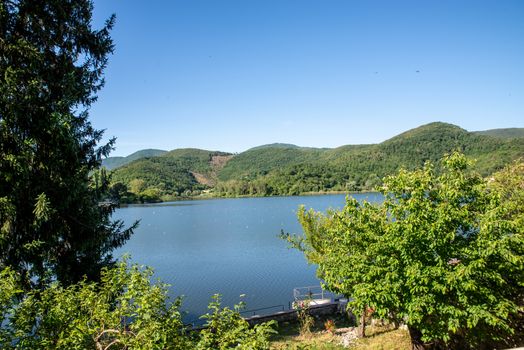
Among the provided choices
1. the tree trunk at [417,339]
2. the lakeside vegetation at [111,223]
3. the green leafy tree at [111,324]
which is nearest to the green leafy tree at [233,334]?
the green leafy tree at [111,324]

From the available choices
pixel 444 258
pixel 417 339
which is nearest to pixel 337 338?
pixel 417 339

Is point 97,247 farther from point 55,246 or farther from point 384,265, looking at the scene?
point 384,265

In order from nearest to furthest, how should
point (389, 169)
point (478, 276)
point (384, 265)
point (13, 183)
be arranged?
point (478, 276) → point (384, 265) → point (13, 183) → point (389, 169)

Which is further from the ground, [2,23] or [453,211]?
[2,23]

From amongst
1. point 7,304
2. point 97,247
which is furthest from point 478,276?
point 97,247

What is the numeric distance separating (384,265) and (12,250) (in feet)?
37.2

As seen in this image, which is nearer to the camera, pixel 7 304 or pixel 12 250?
pixel 7 304

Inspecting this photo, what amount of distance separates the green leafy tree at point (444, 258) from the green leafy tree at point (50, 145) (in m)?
9.08

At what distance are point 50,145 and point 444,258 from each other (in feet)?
39.4

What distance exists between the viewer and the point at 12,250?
10.7 metres

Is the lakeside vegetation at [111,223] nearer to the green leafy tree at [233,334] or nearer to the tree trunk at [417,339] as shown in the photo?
the tree trunk at [417,339]

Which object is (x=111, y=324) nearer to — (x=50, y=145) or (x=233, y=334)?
(x=233, y=334)

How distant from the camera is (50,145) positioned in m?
10.8

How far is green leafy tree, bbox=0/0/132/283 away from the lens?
33.4ft
